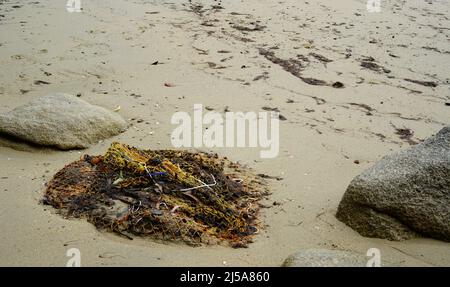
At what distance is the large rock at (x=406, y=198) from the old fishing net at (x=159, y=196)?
823 mm

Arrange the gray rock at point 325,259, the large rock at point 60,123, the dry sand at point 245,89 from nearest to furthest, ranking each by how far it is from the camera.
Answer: the gray rock at point 325,259, the dry sand at point 245,89, the large rock at point 60,123

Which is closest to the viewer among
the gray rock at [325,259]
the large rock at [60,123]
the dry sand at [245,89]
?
the gray rock at [325,259]

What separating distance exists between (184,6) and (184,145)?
4.78m

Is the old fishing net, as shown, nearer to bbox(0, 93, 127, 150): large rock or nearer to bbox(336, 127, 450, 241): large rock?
bbox(0, 93, 127, 150): large rock

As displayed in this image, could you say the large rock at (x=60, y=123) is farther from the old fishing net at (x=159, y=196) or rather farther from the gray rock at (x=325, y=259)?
the gray rock at (x=325, y=259)

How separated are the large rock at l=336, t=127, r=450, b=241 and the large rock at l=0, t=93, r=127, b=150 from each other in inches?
103

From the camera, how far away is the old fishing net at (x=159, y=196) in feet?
10.5

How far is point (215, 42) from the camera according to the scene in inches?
280

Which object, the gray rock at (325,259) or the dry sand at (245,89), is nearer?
the gray rock at (325,259)

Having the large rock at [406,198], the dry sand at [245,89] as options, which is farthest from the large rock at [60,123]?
the large rock at [406,198]

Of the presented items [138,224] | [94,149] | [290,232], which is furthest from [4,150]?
[290,232]

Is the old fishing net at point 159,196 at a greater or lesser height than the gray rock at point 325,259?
lesser

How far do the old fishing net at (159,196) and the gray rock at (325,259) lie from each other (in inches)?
23.7

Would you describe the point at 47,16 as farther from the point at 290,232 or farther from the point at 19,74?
the point at 290,232
